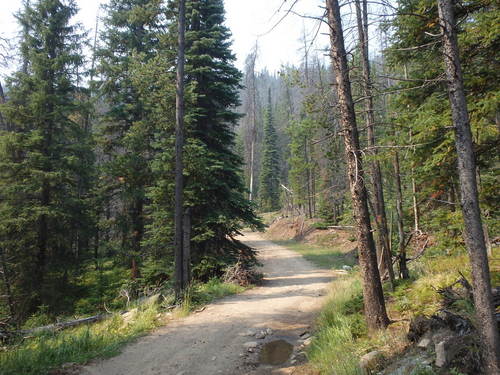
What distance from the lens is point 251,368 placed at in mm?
5621

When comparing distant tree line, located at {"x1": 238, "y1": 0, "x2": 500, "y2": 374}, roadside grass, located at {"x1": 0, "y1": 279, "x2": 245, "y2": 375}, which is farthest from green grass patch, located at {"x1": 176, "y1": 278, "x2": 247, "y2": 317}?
distant tree line, located at {"x1": 238, "y1": 0, "x2": 500, "y2": 374}

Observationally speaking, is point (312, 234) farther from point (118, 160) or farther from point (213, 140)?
point (118, 160)

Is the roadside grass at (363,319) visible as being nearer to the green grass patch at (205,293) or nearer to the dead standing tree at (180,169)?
the green grass patch at (205,293)

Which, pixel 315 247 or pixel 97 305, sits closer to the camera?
pixel 97 305

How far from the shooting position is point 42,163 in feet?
45.1

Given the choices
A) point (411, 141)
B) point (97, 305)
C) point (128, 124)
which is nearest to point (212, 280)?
point (97, 305)

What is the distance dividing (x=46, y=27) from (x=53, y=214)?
9.34 metres

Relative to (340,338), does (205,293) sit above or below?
below

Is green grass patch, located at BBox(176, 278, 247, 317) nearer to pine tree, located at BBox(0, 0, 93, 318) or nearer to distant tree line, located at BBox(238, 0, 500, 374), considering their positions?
distant tree line, located at BBox(238, 0, 500, 374)

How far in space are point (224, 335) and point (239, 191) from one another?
758 centimetres

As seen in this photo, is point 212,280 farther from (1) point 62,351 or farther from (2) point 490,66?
(2) point 490,66

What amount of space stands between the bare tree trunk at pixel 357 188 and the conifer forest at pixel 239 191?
1.4 inches

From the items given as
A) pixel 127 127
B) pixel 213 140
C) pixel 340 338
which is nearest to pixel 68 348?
pixel 340 338

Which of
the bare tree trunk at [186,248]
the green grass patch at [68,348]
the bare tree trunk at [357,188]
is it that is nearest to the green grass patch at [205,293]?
the bare tree trunk at [186,248]
